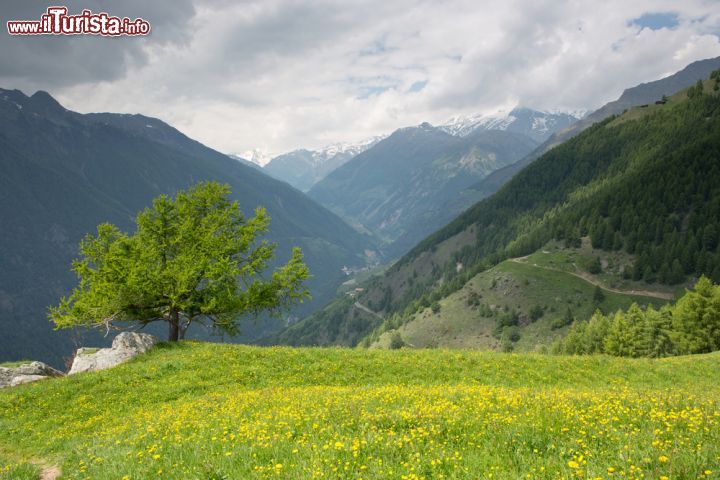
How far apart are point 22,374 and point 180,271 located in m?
13.5

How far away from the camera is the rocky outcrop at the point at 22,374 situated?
2894 centimetres

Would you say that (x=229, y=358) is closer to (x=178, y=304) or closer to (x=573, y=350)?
(x=178, y=304)

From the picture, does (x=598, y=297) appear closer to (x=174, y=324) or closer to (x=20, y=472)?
(x=174, y=324)

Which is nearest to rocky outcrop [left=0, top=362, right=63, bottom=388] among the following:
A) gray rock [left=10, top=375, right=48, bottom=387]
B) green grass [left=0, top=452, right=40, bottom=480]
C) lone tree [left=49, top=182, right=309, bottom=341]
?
gray rock [left=10, top=375, right=48, bottom=387]

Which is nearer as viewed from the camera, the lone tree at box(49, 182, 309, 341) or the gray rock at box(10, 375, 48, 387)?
the gray rock at box(10, 375, 48, 387)

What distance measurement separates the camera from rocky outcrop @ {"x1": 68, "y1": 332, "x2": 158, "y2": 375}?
29.8 m

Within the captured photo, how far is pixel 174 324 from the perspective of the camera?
34500 mm

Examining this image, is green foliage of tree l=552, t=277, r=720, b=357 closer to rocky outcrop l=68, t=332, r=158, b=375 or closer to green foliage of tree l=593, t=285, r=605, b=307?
green foliage of tree l=593, t=285, r=605, b=307

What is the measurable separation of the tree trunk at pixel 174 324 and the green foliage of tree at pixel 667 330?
79.3m

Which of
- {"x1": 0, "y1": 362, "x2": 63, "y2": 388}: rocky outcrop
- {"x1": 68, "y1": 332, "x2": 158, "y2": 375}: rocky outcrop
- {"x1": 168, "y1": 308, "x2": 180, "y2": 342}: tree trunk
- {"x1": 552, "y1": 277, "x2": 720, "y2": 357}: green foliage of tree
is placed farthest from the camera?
{"x1": 552, "y1": 277, "x2": 720, "y2": 357}: green foliage of tree

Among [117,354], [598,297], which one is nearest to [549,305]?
[598,297]

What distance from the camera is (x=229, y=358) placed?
27.9 meters

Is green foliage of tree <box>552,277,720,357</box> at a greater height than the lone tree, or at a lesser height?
lesser

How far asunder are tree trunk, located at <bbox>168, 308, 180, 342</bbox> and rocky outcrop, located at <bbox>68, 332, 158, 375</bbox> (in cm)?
221
